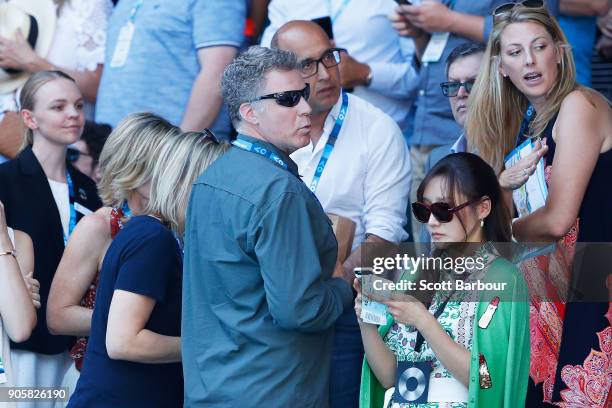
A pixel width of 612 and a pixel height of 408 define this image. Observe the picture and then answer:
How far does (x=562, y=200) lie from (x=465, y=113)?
1029 mm

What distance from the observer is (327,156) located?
5.09 meters

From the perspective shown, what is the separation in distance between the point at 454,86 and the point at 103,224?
1.74 m

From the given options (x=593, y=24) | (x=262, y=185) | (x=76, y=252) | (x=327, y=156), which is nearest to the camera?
(x=262, y=185)

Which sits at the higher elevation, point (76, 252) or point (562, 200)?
point (562, 200)

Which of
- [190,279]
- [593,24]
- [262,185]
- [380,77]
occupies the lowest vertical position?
[190,279]

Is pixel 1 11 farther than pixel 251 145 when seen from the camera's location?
Yes

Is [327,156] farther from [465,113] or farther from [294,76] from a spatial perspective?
[294,76]

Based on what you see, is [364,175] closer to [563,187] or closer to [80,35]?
[563,187]

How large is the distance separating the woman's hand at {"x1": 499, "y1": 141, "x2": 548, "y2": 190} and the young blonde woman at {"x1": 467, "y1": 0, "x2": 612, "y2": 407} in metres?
0.06

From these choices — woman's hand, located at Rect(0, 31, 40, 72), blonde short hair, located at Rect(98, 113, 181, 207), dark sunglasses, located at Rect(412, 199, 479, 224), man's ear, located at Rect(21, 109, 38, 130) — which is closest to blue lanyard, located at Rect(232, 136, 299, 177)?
dark sunglasses, located at Rect(412, 199, 479, 224)

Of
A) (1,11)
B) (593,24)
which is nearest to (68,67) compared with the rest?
(1,11)

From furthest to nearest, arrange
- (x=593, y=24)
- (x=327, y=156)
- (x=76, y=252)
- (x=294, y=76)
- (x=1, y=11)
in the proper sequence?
(x=1, y=11) < (x=593, y=24) < (x=327, y=156) < (x=76, y=252) < (x=294, y=76)

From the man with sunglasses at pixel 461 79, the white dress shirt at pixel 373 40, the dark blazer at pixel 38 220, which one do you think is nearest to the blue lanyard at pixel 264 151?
the man with sunglasses at pixel 461 79

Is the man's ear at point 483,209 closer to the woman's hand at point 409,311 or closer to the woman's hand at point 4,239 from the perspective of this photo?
the woman's hand at point 409,311
